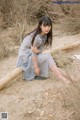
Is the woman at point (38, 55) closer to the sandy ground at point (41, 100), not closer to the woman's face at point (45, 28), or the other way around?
the woman's face at point (45, 28)

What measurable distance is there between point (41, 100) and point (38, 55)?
0.89 m

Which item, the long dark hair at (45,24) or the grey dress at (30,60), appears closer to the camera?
the long dark hair at (45,24)

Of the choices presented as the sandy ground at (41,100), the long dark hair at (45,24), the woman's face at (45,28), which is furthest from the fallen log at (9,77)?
the woman's face at (45,28)

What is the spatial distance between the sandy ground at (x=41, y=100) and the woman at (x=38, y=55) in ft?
0.40

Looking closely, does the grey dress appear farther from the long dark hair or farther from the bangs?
the bangs

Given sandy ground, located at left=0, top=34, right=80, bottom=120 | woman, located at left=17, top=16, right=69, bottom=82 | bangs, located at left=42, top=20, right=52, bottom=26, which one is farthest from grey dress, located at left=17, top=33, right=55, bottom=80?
bangs, located at left=42, top=20, right=52, bottom=26

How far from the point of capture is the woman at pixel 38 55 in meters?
5.14

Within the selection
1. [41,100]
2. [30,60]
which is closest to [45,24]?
[30,60]

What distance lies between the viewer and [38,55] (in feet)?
17.3

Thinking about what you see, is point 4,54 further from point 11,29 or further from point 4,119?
point 4,119

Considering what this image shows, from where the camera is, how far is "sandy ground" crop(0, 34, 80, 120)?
4.08 meters

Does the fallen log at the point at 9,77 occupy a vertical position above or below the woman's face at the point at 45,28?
below

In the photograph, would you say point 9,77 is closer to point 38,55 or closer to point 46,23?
point 38,55

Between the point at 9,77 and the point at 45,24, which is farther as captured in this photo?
the point at 9,77
